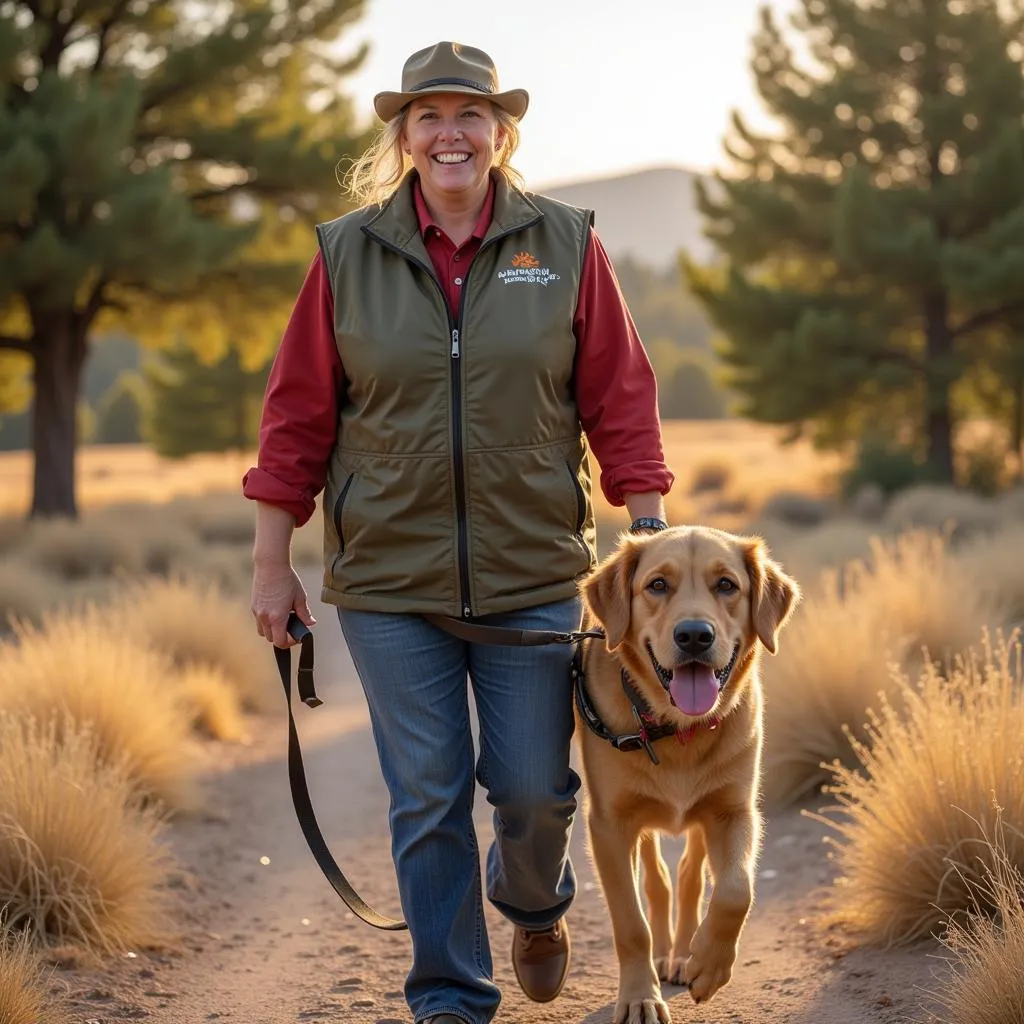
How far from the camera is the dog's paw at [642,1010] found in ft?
12.8

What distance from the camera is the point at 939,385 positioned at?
20797mm

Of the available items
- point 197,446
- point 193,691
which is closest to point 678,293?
point 197,446

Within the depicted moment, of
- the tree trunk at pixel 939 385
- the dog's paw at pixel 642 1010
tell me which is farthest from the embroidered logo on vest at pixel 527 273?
the tree trunk at pixel 939 385

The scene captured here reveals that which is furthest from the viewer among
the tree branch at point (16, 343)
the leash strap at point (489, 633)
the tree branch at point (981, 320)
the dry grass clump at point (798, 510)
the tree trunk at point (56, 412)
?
the dry grass clump at point (798, 510)

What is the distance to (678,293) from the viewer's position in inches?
4734

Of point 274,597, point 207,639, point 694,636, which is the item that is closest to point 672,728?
point 694,636

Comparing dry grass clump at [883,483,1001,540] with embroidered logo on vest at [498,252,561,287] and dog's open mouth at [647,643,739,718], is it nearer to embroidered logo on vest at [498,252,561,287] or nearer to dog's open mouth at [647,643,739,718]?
dog's open mouth at [647,643,739,718]

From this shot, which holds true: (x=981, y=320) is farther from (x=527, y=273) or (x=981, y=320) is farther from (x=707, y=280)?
(x=527, y=273)

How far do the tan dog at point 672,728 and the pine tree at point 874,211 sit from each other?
16389 mm

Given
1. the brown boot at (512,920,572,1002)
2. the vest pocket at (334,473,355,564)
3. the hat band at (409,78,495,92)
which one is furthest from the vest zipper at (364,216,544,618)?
the brown boot at (512,920,572,1002)

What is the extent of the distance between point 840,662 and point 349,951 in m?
3.03

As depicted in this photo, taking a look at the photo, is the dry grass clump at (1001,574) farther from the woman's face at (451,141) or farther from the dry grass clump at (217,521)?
the dry grass clump at (217,521)

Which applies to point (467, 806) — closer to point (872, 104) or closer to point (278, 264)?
point (278, 264)

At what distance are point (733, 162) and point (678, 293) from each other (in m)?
99.5
